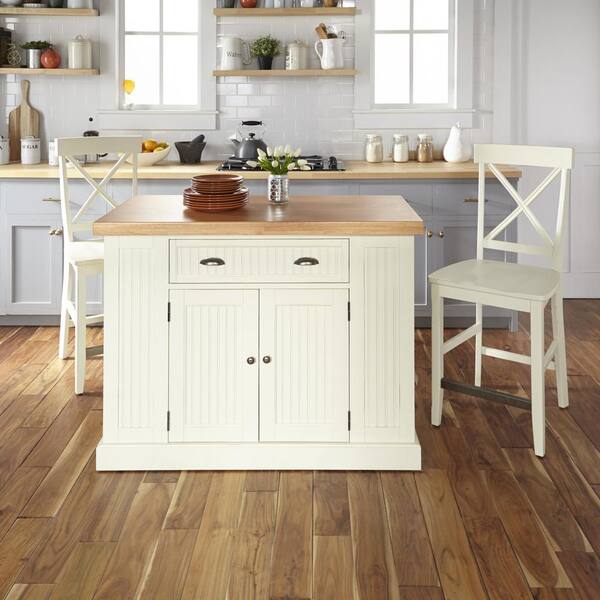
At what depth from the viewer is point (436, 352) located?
11.9 ft

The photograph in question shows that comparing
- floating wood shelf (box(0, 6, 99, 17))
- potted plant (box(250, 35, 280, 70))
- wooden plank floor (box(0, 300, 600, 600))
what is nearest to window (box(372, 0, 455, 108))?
potted plant (box(250, 35, 280, 70))

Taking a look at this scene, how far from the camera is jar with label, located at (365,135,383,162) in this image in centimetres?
564

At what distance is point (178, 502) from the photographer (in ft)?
9.82

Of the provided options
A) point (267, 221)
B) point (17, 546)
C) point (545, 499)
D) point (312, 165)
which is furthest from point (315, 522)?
point (312, 165)

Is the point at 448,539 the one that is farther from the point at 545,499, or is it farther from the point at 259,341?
the point at 259,341

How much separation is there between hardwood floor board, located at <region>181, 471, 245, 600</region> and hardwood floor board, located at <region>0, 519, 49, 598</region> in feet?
1.51

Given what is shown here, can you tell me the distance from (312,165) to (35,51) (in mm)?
1850

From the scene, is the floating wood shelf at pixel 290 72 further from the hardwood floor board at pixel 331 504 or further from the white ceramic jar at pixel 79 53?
the hardwood floor board at pixel 331 504

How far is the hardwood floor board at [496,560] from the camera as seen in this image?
7.92ft

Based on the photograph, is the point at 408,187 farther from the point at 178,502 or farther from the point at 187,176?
the point at 178,502

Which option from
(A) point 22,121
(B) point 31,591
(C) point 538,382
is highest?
(A) point 22,121

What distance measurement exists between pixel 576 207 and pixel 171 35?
9.13 feet

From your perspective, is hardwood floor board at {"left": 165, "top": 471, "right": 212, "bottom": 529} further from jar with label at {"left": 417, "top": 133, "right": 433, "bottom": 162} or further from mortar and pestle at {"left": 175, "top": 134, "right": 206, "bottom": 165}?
jar with label at {"left": 417, "top": 133, "right": 433, "bottom": 162}

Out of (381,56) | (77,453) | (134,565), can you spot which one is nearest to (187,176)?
(381,56)
